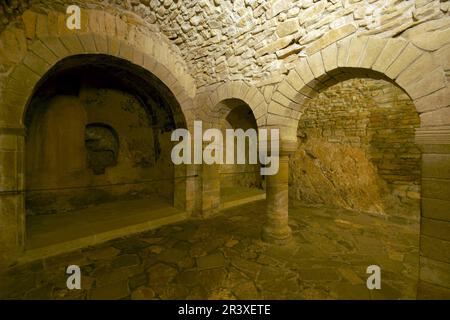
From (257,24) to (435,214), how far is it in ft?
10.8

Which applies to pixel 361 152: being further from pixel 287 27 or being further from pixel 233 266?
pixel 233 266

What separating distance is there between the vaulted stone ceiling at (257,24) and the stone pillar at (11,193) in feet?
4.83

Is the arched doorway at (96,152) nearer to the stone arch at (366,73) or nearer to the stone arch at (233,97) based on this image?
the stone arch at (233,97)

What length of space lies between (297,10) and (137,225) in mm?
4268

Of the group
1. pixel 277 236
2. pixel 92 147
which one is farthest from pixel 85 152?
pixel 277 236

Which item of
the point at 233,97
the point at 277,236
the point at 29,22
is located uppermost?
the point at 29,22

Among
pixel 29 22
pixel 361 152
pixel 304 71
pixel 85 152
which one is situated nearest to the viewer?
pixel 29 22

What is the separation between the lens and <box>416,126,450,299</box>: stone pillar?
1867 millimetres

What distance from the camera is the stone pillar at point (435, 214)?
1.87 meters

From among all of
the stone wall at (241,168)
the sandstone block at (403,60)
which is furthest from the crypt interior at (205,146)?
the stone wall at (241,168)

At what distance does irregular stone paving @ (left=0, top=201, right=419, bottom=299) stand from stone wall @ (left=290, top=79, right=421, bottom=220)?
1018mm

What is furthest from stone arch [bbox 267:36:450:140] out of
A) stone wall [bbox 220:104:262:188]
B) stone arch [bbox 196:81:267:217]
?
stone wall [bbox 220:104:262:188]

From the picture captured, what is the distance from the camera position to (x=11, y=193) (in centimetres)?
255

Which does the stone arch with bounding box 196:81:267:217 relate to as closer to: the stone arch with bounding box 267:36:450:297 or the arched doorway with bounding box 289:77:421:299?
the arched doorway with bounding box 289:77:421:299
